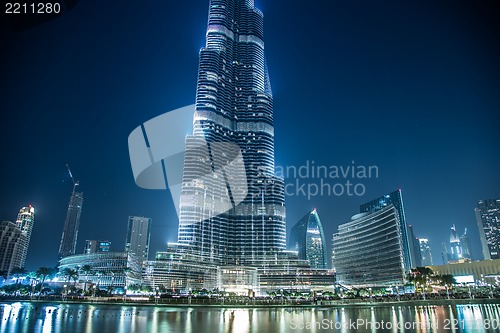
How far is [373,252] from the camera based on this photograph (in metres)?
172

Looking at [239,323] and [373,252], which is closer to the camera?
[239,323]

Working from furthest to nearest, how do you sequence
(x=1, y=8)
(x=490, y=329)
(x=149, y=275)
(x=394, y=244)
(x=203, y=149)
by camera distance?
(x=203, y=149), (x=394, y=244), (x=149, y=275), (x=490, y=329), (x=1, y=8)

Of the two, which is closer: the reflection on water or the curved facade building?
the reflection on water

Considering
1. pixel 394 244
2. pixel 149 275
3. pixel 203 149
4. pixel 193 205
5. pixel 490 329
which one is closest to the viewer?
pixel 490 329

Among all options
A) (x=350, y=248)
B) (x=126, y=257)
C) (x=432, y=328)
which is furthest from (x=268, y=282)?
(x=432, y=328)

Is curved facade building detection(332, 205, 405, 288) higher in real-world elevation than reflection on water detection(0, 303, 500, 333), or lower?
higher

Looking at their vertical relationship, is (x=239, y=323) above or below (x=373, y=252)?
below

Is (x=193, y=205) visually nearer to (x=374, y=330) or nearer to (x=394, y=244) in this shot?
(x=394, y=244)

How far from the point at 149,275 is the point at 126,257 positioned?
25.2 metres

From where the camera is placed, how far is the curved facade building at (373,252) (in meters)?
155

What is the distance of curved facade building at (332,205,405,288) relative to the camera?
155 metres

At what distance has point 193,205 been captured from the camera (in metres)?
171

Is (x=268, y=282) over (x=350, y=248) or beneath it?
beneath

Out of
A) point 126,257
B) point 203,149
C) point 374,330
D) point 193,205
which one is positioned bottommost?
point 374,330
